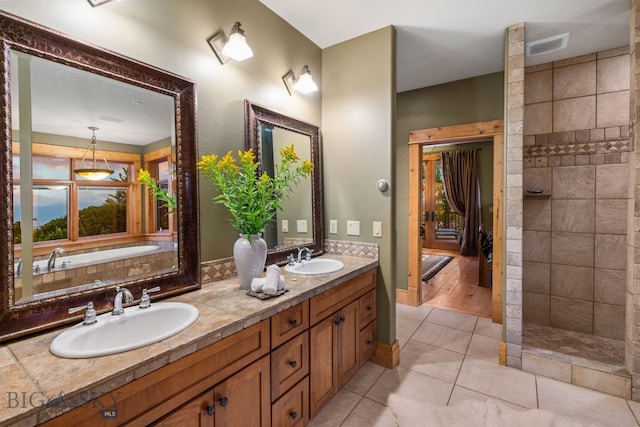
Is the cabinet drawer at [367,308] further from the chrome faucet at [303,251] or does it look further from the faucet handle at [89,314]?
the faucet handle at [89,314]

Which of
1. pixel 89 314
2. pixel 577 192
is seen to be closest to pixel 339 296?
pixel 89 314

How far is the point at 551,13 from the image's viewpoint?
214 centimetres

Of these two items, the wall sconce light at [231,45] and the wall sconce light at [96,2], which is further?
the wall sconce light at [231,45]

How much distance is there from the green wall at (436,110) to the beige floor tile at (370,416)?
140cm

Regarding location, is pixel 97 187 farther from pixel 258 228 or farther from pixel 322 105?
pixel 322 105

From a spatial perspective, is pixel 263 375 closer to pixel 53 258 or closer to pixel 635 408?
pixel 53 258

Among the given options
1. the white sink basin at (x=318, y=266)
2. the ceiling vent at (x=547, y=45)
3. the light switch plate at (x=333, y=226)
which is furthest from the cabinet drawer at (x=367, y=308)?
the ceiling vent at (x=547, y=45)

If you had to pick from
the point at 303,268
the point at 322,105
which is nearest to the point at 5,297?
the point at 303,268

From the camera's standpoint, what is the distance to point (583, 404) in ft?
6.25

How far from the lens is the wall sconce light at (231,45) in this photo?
5.64 ft

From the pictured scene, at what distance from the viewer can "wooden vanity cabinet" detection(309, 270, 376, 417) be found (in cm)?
170

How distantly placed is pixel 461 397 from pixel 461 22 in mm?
2820

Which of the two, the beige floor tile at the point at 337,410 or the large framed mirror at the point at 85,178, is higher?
the large framed mirror at the point at 85,178

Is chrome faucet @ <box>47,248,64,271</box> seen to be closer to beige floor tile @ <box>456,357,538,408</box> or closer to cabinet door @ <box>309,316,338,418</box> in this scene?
cabinet door @ <box>309,316,338,418</box>
